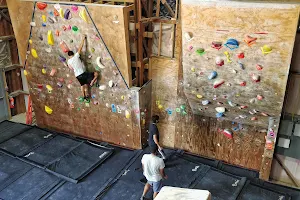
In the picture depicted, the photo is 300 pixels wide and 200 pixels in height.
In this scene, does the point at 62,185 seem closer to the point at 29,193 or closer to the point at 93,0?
the point at 29,193

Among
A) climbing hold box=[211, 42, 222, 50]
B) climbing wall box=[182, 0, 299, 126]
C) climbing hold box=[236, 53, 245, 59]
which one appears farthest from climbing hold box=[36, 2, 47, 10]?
climbing hold box=[236, 53, 245, 59]

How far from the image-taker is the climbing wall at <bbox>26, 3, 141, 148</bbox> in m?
5.25

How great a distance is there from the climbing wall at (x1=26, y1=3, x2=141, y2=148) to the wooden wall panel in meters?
0.09

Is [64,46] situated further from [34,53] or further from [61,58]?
[34,53]

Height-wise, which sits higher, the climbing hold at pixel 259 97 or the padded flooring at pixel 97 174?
the climbing hold at pixel 259 97

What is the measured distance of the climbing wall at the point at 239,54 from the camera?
3.69 metres

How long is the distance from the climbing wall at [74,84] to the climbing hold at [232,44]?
1.91 meters

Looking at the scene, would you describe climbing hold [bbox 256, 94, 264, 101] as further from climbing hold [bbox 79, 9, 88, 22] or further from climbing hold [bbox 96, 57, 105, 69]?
climbing hold [bbox 79, 9, 88, 22]

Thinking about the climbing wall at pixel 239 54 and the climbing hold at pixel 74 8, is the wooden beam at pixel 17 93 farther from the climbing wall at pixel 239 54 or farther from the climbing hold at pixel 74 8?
the climbing wall at pixel 239 54

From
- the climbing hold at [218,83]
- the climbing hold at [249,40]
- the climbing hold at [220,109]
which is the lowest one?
the climbing hold at [220,109]

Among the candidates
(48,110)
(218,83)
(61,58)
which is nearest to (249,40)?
(218,83)

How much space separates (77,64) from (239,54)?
2805 mm

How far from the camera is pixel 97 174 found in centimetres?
541

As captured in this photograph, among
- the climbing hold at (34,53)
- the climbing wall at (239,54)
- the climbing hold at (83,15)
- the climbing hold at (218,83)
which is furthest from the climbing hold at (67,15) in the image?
the climbing hold at (218,83)
